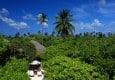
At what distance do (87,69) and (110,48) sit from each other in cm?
396

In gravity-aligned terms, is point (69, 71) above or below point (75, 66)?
below

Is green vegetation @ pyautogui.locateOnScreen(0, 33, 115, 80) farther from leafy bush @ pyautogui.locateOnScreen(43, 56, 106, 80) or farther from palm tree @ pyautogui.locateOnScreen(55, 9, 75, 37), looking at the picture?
palm tree @ pyautogui.locateOnScreen(55, 9, 75, 37)

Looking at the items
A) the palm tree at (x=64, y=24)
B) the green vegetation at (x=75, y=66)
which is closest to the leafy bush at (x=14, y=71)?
the green vegetation at (x=75, y=66)

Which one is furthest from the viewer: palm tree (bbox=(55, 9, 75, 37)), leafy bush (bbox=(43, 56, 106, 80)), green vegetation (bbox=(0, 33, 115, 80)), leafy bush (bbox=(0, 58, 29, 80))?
palm tree (bbox=(55, 9, 75, 37))

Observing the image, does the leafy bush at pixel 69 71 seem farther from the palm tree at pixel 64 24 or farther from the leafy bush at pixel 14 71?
the palm tree at pixel 64 24

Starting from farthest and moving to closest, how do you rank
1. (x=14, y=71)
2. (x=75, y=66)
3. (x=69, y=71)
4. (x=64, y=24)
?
1. (x=64, y=24)
2. (x=75, y=66)
3. (x=69, y=71)
4. (x=14, y=71)

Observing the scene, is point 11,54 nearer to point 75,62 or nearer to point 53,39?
point 75,62

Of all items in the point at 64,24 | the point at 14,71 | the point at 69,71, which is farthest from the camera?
the point at 64,24

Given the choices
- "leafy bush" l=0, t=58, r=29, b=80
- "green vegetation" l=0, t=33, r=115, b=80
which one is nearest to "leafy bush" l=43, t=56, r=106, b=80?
"green vegetation" l=0, t=33, r=115, b=80

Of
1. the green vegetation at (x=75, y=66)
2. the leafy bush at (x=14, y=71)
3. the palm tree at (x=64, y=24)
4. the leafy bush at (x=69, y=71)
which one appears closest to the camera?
the leafy bush at (x=14, y=71)

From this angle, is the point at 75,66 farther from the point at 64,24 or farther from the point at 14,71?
the point at 64,24

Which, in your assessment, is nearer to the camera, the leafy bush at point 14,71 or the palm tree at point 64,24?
the leafy bush at point 14,71

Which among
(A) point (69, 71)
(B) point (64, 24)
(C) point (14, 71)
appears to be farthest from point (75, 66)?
(B) point (64, 24)

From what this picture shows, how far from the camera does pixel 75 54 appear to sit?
84.9ft
